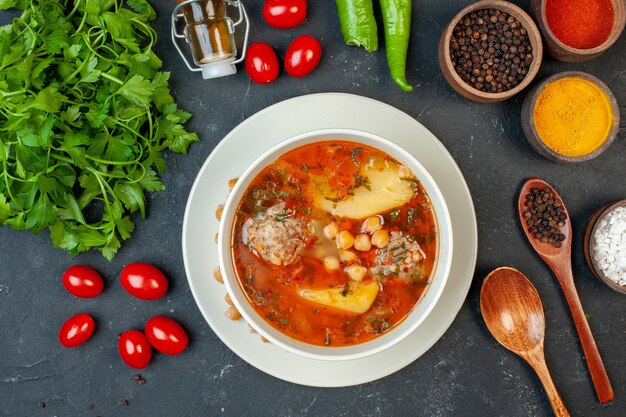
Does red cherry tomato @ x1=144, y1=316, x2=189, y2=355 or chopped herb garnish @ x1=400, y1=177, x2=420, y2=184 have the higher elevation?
chopped herb garnish @ x1=400, y1=177, x2=420, y2=184

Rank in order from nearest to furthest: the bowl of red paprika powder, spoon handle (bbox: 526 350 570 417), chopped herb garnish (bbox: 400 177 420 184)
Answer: chopped herb garnish (bbox: 400 177 420 184) < the bowl of red paprika powder < spoon handle (bbox: 526 350 570 417)

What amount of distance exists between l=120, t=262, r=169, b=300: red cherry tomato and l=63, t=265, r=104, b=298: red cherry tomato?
149mm

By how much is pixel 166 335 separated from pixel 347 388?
3.14ft

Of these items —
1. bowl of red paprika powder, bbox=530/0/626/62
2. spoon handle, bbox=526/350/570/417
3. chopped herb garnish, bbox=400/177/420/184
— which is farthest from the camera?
spoon handle, bbox=526/350/570/417

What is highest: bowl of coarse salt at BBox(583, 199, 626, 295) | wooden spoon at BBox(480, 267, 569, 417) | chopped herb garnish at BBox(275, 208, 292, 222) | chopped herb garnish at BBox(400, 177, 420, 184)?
chopped herb garnish at BBox(400, 177, 420, 184)

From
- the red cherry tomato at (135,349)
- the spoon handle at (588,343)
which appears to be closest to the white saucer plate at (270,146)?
the red cherry tomato at (135,349)

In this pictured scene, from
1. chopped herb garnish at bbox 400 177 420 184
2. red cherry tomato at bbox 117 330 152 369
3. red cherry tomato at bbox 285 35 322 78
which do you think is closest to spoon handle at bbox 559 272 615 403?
chopped herb garnish at bbox 400 177 420 184

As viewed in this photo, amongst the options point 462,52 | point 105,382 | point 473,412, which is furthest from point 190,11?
point 473,412

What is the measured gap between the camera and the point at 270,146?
2496 mm

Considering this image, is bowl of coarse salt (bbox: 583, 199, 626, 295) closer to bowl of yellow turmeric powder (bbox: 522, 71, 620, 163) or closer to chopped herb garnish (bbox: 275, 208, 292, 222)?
bowl of yellow turmeric powder (bbox: 522, 71, 620, 163)

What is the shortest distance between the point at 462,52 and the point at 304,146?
3.01 feet

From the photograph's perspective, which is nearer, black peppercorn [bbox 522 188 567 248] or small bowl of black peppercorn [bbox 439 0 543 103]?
small bowl of black peppercorn [bbox 439 0 543 103]

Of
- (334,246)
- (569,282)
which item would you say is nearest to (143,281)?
(334,246)

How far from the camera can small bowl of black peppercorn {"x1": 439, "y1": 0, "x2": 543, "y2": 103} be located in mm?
2576
